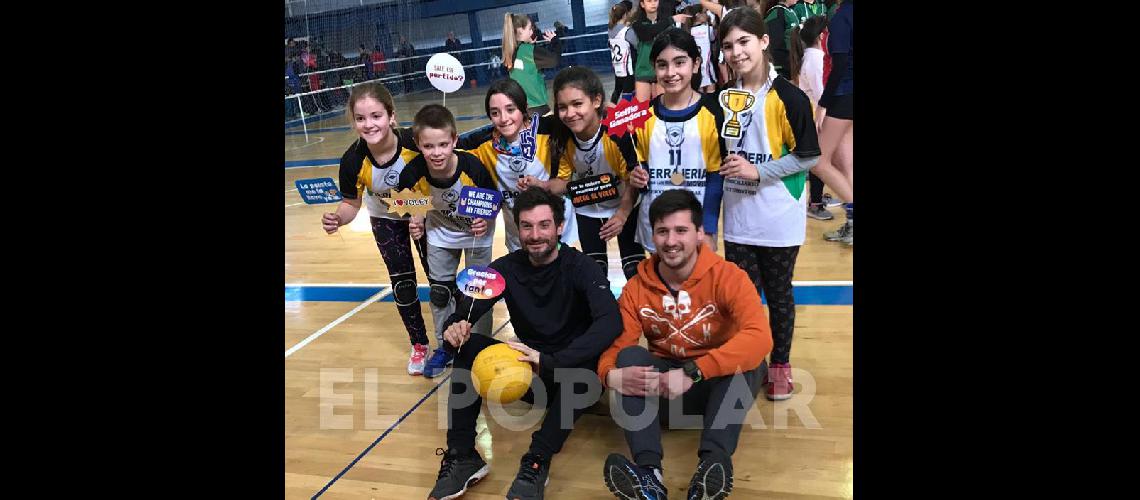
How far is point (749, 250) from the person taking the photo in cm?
280

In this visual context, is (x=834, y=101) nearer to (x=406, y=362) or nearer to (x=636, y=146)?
(x=636, y=146)

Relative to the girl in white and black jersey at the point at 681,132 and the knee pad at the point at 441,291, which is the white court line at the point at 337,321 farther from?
the girl in white and black jersey at the point at 681,132

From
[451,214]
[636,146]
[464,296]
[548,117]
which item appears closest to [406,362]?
[451,214]

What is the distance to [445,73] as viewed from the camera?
3262 millimetres

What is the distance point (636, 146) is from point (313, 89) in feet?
26.4

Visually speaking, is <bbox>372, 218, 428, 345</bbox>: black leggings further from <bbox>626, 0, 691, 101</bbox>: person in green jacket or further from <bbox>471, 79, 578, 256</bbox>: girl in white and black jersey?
<bbox>626, 0, 691, 101</bbox>: person in green jacket

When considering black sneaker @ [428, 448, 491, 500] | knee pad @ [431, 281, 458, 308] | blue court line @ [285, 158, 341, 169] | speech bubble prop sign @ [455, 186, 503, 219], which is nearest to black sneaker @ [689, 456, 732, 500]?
black sneaker @ [428, 448, 491, 500]

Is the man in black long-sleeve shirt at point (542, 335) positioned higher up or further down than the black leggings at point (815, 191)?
further down

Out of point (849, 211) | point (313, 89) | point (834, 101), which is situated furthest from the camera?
point (313, 89)

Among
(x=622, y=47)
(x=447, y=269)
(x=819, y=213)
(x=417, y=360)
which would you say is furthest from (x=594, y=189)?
(x=622, y=47)

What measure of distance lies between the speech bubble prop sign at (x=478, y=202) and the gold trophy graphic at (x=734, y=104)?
0.99 metres

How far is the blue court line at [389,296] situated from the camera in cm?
399

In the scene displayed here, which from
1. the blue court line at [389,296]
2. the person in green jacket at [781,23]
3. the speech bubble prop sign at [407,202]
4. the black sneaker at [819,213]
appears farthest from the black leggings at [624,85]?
the speech bubble prop sign at [407,202]

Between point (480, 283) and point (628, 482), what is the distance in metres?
0.84
